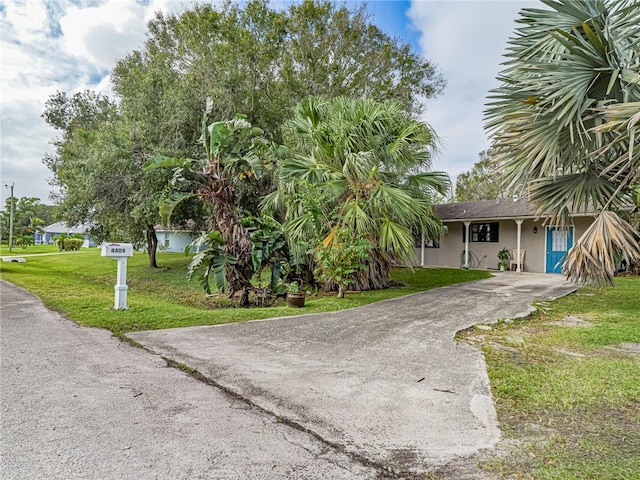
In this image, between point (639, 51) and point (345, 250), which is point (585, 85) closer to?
point (639, 51)

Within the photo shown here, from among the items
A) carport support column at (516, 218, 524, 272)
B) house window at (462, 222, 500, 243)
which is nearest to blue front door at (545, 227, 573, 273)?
carport support column at (516, 218, 524, 272)

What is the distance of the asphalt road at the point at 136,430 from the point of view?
2320 mm

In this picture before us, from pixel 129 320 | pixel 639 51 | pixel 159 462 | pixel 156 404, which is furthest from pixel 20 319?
pixel 639 51

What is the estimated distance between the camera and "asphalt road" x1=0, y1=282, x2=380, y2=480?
232 cm

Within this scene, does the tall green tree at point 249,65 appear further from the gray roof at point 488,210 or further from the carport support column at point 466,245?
the carport support column at point 466,245

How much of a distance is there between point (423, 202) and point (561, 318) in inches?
166

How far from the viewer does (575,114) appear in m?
6.22

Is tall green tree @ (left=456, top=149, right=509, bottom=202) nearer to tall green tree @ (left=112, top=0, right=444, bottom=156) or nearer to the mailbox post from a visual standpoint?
tall green tree @ (left=112, top=0, right=444, bottom=156)

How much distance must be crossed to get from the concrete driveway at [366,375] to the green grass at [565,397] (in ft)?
0.73

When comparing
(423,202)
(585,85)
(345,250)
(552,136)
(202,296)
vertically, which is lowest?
(202,296)

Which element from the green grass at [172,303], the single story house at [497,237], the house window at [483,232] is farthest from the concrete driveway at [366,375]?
the house window at [483,232]

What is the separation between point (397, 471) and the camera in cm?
237

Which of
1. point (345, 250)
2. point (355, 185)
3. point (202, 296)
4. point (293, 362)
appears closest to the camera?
point (293, 362)

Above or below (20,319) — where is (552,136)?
above
